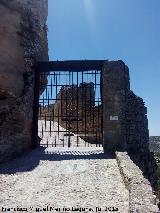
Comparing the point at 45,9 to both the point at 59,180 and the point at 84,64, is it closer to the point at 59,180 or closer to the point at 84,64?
the point at 84,64

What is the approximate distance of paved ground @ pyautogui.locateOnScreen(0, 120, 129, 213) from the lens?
5.49m

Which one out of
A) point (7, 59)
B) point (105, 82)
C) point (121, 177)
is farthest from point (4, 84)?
point (121, 177)

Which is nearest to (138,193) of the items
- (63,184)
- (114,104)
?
(63,184)

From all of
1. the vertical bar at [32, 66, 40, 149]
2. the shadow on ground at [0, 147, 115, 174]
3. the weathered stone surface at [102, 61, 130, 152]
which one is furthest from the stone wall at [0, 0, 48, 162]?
the weathered stone surface at [102, 61, 130, 152]

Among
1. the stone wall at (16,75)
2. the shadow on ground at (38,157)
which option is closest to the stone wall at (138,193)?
the shadow on ground at (38,157)

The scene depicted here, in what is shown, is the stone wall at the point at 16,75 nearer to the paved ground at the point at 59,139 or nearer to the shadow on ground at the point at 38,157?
the shadow on ground at the point at 38,157

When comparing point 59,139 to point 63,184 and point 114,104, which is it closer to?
point 114,104

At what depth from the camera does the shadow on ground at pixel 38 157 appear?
843 centimetres

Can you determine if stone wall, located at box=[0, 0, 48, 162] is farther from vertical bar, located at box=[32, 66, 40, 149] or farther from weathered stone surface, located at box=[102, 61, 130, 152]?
weathered stone surface, located at box=[102, 61, 130, 152]

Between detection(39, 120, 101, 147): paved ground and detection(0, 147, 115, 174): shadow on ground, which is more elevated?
detection(39, 120, 101, 147): paved ground

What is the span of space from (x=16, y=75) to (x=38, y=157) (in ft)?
9.90

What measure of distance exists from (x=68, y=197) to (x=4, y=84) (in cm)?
572

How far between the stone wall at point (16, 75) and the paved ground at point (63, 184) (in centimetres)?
84

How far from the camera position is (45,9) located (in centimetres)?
2019
